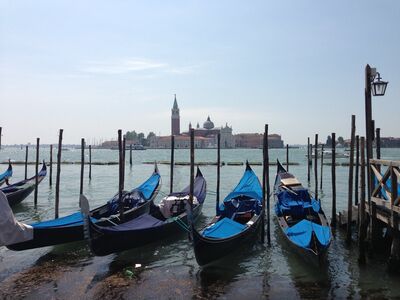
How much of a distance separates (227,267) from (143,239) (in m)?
1.83

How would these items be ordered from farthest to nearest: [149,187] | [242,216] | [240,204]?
[149,187] < [240,204] < [242,216]

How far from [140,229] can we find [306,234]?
3188mm

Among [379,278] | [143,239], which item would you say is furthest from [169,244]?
[379,278]

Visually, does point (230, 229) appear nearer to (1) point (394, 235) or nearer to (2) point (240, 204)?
(2) point (240, 204)

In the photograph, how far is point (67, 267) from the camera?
6.94 meters

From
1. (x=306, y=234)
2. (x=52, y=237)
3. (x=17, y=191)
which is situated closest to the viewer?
(x=306, y=234)

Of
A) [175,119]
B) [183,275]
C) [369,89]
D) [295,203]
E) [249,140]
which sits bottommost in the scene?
[183,275]

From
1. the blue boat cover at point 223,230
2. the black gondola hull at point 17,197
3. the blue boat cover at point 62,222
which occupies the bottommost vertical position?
the black gondola hull at point 17,197

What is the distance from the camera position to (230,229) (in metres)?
7.66

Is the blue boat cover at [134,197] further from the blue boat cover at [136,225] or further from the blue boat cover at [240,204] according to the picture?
the blue boat cover at [240,204]

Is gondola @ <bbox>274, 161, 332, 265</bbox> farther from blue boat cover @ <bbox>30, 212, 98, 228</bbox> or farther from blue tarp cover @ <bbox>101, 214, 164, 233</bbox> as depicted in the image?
blue boat cover @ <bbox>30, 212, 98, 228</bbox>

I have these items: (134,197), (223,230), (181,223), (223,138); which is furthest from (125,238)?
(223,138)

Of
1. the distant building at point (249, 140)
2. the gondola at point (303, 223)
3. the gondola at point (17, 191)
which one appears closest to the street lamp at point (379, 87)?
the gondola at point (303, 223)

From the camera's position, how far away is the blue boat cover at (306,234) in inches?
265
